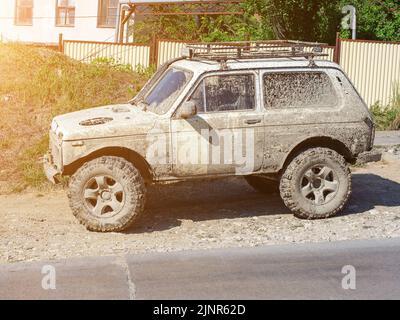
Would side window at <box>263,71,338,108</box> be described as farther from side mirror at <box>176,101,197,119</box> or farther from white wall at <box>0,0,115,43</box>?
white wall at <box>0,0,115,43</box>

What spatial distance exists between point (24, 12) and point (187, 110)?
22.1 metres

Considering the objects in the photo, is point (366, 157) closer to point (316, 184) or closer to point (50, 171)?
point (316, 184)

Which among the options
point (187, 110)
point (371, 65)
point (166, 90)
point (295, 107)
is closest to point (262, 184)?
point (295, 107)

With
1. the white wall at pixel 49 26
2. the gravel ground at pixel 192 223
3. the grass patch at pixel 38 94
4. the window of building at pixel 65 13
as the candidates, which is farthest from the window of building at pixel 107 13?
the gravel ground at pixel 192 223

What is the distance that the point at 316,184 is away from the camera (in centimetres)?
911

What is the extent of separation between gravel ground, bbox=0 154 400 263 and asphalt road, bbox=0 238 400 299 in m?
0.37

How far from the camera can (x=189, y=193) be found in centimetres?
1081

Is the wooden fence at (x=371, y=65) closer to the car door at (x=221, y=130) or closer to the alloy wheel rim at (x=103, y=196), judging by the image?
the car door at (x=221, y=130)

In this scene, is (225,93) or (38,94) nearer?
(225,93)

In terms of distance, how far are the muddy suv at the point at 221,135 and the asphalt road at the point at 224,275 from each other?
3.49ft

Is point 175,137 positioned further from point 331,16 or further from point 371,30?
point 371,30

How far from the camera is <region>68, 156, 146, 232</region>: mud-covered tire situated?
8.41 meters

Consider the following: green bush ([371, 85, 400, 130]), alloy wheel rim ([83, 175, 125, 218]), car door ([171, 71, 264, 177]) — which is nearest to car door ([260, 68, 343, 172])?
car door ([171, 71, 264, 177])
